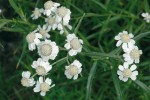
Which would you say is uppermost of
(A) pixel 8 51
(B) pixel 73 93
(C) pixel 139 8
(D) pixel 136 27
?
(A) pixel 8 51

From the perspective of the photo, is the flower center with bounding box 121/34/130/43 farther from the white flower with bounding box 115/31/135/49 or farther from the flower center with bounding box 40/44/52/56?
the flower center with bounding box 40/44/52/56

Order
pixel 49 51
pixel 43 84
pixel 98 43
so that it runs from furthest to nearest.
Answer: pixel 98 43 < pixel 43 84 < pixel 49 51

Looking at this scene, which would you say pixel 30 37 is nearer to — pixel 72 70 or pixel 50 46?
pixel 50 46

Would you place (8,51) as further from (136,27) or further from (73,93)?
(136,27)

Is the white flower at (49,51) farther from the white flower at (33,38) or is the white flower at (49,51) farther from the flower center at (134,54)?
the flower center at (134,54)

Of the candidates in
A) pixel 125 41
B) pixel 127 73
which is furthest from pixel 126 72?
pixel 125 41

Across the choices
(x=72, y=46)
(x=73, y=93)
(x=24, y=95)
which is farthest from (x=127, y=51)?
(x=24, y=95)

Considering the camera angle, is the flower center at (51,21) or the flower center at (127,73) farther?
the flower center at (51,21)

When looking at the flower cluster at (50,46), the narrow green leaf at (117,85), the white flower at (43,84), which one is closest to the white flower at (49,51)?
the flower cluster at (50,46)
